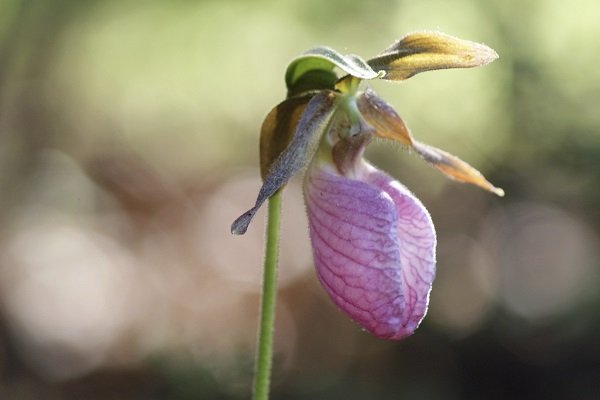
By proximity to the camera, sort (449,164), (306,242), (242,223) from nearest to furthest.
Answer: (242,223) < (449,164) < (306,242)

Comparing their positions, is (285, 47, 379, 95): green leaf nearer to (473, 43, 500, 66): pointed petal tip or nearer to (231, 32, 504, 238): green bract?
(231, 32, 504, 238): green bract

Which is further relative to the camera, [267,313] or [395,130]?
[395,130]

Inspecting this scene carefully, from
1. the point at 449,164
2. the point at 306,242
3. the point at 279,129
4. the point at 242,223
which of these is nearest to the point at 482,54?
the point at 449,164

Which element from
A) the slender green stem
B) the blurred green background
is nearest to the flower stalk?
the slender green stem

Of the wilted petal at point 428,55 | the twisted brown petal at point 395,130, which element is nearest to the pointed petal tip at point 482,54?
the wilted petal at point 428,55

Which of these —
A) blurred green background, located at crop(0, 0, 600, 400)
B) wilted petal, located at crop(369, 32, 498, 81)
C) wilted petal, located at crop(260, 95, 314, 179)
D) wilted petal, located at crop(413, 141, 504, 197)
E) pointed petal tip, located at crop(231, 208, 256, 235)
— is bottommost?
blurred green background, located at crop(0, 0, 600, 400)

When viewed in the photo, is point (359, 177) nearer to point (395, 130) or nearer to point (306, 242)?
point (395, 130)

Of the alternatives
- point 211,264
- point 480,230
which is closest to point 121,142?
point 211,264

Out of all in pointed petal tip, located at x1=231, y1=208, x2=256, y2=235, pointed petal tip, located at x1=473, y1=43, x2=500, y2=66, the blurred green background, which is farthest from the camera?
the blurred green background
